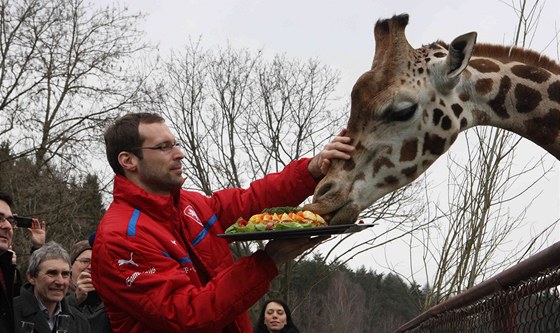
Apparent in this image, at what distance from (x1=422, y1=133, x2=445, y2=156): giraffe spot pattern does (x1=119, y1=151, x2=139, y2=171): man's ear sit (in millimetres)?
1800

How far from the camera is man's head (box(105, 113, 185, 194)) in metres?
4.08

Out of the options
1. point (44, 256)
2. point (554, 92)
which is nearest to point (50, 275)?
point (44, 256)

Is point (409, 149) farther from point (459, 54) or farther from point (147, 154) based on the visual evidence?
point (147, 154)

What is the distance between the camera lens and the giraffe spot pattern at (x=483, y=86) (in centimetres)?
502

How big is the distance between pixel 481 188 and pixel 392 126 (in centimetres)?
444

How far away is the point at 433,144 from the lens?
196 inches

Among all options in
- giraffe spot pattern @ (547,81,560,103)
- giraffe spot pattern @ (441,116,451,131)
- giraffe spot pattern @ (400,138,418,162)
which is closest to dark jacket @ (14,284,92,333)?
giraffe spot pattern @ (400,138,418,162)

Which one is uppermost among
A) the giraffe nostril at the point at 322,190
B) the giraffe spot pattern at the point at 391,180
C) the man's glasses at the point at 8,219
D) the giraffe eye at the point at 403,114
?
the man's glasses at the point at 8,219

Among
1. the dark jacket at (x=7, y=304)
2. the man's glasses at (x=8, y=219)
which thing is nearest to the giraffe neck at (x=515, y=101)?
the dark jacket at (x=7, y=304)

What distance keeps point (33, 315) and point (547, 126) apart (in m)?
3.84

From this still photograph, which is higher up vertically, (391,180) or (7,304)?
(7,304)

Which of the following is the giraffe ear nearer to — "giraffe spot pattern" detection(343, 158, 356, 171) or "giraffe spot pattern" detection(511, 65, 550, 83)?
"giraffe spot pattern" detection(511, 65, 550, 83)

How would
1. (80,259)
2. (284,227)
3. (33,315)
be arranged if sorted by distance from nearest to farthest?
(284,227)
(33,315)
(80,259)

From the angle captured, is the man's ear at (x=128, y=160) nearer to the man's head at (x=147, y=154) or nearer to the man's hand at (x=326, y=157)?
the man's head at (x=147, y=154)
